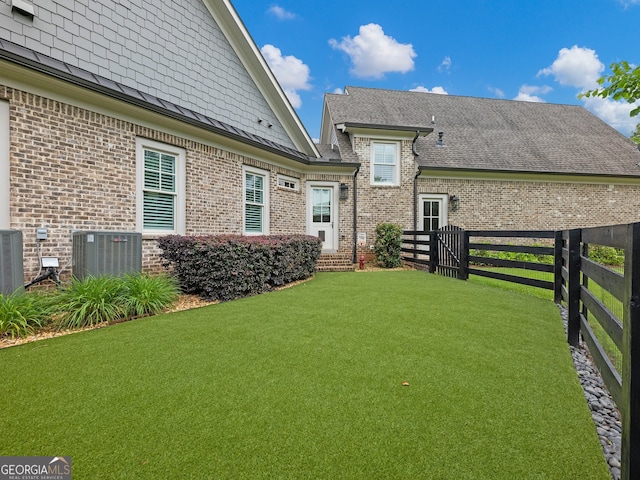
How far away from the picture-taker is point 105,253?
5422 mm

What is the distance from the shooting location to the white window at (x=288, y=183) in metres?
10.3

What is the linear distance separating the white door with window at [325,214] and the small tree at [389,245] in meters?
1.71

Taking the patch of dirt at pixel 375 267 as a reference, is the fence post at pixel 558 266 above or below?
above

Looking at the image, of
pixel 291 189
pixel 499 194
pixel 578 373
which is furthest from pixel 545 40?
pixel 578 373

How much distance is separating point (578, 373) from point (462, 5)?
71.0ft

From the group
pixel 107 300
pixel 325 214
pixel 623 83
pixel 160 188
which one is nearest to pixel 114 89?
pixel 160 188

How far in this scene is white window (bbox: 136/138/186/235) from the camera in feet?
21.5

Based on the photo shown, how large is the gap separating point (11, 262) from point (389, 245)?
931 cm

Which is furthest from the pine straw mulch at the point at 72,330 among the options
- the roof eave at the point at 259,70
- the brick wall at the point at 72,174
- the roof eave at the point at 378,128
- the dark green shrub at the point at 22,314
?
the roof eave at the point at 378,128

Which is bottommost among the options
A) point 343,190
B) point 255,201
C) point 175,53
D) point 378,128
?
point 255,201

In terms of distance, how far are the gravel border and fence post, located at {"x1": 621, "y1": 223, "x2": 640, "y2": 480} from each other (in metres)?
0.35

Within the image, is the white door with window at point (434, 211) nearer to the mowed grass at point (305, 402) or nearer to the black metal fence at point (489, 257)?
the black metal fence at point (489, 257)

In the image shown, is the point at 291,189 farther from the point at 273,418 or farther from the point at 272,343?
the point at 273,418

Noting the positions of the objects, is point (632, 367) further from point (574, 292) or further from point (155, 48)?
point (155, 48)
